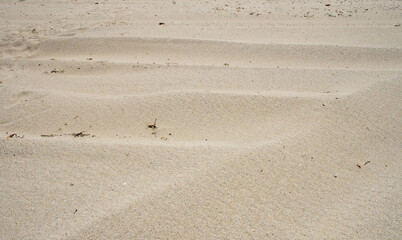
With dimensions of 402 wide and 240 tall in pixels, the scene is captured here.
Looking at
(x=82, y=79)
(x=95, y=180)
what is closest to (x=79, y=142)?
(x=95, y=180)

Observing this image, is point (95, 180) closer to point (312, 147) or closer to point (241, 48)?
point (312, 147)

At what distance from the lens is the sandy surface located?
162 cm

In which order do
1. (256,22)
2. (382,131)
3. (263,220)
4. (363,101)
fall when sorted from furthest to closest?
1. (256,22)
2. (363,101)
3. (382,131)
4. (263,220)

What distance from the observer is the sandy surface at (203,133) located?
162 cm

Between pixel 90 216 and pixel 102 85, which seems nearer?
pixel 90 216

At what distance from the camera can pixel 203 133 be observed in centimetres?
226

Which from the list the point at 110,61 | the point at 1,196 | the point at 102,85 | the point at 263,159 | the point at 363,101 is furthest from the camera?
the point at 110,61

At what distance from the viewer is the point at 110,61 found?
11.3 ft

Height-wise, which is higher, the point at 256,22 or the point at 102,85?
the point at 256,22

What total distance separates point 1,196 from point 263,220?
1524 mm

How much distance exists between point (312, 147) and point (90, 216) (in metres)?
1.43

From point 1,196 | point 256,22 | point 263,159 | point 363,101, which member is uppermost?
point 256,22

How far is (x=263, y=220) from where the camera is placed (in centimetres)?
159

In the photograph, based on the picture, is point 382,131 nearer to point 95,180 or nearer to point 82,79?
point 95,180
